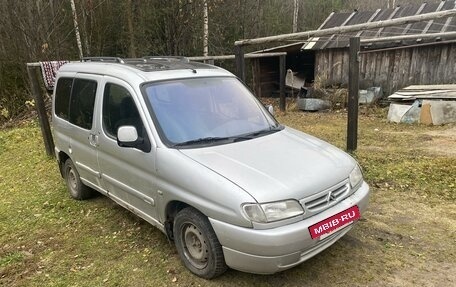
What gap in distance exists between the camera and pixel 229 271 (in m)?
3.19

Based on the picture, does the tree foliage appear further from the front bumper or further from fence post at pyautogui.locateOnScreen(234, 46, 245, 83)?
the front bumper

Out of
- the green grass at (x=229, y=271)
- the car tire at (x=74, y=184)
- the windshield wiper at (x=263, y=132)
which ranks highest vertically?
the windshield wiper at (x=263, y=132)

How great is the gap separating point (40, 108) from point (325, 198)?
6.49 m

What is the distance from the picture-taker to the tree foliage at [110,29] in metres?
12.4

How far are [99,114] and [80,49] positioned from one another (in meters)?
11.5

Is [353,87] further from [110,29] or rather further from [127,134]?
[110,29]

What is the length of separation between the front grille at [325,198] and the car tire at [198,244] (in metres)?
0.78

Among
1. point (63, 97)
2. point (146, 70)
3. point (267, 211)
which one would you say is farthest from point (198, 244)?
point (63, 97)

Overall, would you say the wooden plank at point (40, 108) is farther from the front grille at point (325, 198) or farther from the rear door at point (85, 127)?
the front grille at point (325, 198)

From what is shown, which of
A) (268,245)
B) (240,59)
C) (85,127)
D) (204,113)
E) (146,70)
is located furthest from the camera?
(240,59)

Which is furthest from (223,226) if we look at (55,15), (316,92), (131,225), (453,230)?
(55,15)

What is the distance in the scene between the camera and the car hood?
2707 mm

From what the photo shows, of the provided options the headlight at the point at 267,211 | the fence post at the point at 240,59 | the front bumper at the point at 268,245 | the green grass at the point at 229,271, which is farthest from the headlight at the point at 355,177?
the fence post at the point at 240,59

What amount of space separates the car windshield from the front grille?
3.12 feet
